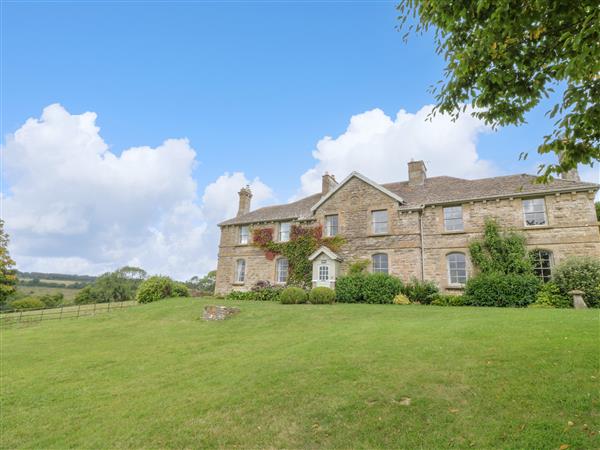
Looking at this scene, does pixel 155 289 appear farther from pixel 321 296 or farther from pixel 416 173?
pixel 416 173

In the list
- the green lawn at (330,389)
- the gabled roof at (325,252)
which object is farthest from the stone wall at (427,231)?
the green lawn at (330,389)

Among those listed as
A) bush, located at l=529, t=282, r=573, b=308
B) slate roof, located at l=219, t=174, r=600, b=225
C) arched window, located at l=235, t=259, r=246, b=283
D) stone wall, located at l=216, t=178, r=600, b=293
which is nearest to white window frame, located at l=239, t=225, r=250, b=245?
slate roof, located at l=219, t=174, r=600, b=225

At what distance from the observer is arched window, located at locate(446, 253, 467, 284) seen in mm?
19892

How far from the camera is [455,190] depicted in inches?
870

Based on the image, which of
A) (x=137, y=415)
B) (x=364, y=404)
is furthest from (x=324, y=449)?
(x=137, y=415)

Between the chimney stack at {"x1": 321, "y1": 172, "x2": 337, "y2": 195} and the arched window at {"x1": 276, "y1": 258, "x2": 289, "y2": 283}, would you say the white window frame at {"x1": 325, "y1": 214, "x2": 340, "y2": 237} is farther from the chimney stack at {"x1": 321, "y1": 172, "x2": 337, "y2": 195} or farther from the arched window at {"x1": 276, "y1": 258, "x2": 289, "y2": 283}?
the arched window at {"x1": 276, "y1": 258, "x2": 289, "y2": 283}

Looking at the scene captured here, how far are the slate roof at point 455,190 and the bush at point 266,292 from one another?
560cm

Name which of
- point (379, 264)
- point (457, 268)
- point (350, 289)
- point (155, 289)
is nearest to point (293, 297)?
point (350, 289)

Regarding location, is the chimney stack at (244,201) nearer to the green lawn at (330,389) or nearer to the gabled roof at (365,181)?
the gabled roof at (365,181)

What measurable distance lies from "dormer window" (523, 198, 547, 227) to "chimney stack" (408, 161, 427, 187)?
722 centimetres

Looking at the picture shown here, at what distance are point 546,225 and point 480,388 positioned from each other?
16828mm

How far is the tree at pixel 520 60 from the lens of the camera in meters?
4.84

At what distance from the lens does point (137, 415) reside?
5.93 meters

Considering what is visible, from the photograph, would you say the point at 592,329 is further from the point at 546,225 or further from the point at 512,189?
the point at 512,189
